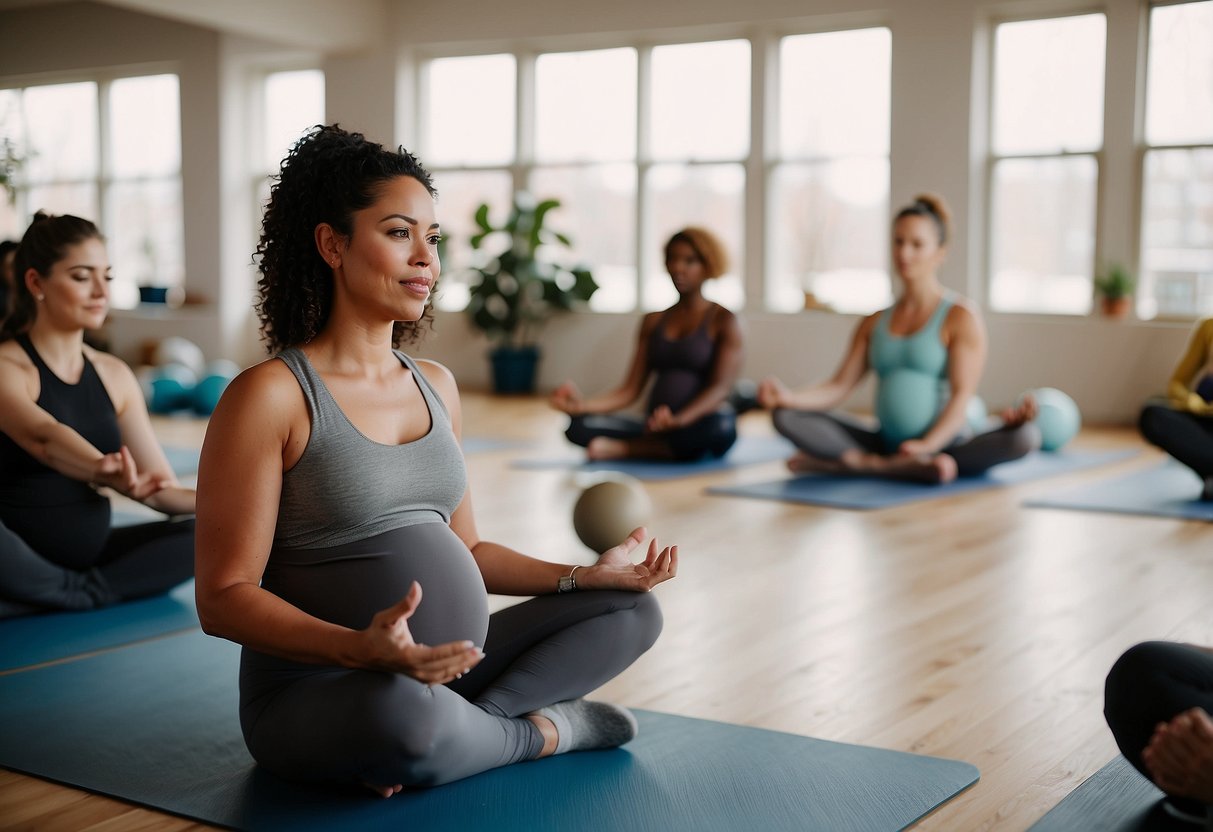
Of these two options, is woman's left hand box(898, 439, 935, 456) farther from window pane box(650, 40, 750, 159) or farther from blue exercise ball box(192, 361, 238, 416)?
blue exercise ball box(192, 361, 238, 416)

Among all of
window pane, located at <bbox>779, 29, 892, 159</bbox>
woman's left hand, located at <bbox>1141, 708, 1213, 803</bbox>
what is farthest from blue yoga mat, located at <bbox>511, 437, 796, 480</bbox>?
woman's left hand, located at <bbox>1141, 708, 1213, 803</bbox>

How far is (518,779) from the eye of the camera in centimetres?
205

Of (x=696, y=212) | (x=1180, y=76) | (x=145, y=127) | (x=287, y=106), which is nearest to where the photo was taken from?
(x=1180, y=76)

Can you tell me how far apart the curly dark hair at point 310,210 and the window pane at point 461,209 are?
7524 millimetres

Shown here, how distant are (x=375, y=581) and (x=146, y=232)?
989 centimetres

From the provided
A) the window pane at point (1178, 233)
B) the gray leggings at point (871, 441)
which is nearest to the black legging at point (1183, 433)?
the gray leggings at point (871, 441)

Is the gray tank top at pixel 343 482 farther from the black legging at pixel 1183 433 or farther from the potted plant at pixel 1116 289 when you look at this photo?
the potted plant at pixel 1116 289

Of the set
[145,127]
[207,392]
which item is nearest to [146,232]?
[145,127]

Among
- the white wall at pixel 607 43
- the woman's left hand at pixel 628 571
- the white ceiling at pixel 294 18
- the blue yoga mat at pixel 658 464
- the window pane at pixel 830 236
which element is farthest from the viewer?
the window pane at pixel 830 236

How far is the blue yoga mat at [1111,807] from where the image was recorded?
1.87 m

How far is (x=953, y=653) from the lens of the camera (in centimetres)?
287

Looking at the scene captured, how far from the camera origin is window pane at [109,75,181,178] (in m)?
10.7

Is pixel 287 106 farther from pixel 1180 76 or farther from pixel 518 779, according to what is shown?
pixel 518 779

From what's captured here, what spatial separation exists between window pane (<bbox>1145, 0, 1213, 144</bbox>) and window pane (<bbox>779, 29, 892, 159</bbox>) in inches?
61.0
